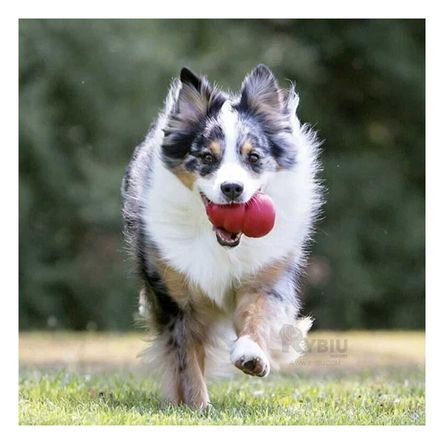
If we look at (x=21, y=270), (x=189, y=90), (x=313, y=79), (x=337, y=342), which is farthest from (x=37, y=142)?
(x=189, y=90)

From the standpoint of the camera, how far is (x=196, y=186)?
6.24 meters

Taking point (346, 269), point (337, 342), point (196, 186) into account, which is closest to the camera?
point (196, 186)

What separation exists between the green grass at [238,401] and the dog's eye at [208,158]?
4.73 feet

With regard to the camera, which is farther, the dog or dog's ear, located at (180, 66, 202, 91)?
dog's ear, located at (180, 66, 202, 91)

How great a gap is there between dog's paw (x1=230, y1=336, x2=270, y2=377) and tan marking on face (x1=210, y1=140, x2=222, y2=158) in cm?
108

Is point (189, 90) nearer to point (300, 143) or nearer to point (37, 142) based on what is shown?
point (300, 143)

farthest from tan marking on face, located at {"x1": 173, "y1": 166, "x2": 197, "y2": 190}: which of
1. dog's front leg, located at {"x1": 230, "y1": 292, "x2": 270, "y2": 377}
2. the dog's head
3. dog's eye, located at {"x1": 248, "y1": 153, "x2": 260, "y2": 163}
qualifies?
dog's front leg, located at {"x1": 230, "y1": 292, "x2": 270, "y2": 377}

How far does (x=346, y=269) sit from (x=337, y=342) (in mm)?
7256

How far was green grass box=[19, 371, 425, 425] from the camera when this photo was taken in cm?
607

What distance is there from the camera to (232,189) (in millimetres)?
5859

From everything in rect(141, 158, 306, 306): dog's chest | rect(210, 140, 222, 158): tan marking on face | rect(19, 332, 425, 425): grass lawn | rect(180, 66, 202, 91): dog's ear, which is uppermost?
rect(180, 66, 202, 91): dog's ear

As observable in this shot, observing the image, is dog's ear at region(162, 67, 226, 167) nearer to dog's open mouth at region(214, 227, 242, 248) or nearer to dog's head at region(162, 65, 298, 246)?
dog's head at region(162, 65, 298, 246)

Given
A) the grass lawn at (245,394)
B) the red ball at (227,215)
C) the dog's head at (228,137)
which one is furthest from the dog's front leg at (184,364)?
the dog's head at (228,137)

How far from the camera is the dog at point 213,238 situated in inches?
245
